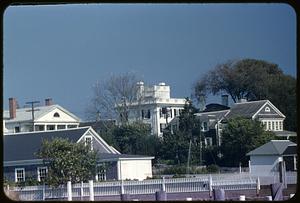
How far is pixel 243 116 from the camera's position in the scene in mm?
2873

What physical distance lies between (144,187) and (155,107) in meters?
0.44

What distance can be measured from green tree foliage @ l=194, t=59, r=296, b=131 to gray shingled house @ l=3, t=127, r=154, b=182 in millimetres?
560

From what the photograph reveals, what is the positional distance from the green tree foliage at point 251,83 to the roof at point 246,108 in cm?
3

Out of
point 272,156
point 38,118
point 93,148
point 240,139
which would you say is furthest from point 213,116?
point 38,118

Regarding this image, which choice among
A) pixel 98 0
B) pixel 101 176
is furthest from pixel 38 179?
pixel 98 0

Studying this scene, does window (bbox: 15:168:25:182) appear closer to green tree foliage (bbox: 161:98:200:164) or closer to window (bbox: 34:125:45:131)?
window (bbox: 34:125:45:131)

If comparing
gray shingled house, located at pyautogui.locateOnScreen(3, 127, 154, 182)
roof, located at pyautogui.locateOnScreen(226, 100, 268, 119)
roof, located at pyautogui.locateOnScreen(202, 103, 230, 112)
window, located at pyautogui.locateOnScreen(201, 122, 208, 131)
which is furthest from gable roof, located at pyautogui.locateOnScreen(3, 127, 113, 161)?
roof, located at pyautogui.locateOnScreen(226, 100, 268, 119)

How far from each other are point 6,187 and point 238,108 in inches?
48.6

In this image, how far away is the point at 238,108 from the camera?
9.73ft

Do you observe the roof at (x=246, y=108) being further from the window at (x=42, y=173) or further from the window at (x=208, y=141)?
the window at (x=42, y=173)

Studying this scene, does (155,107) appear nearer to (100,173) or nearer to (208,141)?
(208,141)

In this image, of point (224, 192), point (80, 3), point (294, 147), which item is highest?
point (80, 3)

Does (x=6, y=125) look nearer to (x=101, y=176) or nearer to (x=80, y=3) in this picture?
(x=80, y=3)

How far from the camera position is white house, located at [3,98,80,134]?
264cm
